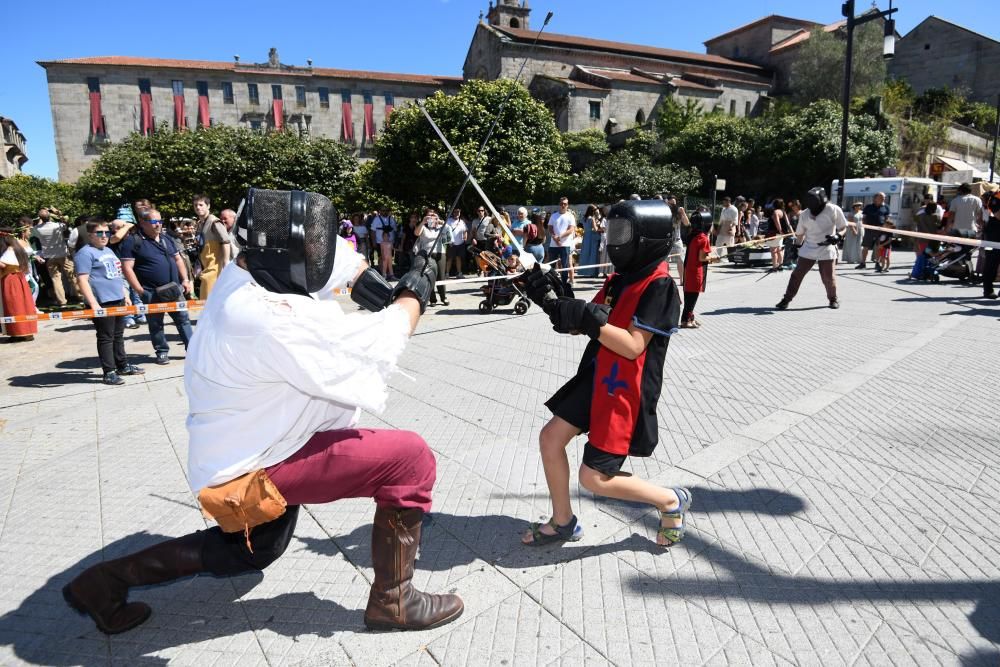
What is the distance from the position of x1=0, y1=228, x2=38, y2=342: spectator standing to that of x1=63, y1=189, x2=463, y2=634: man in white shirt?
821 cm

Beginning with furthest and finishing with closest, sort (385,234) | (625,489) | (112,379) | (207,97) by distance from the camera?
(207,97) → (385,234) → (112,379) → (625,489)

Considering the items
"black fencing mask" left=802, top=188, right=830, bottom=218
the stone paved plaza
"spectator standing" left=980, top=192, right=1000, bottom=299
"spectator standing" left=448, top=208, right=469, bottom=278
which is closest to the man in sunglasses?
the stone paved plaza

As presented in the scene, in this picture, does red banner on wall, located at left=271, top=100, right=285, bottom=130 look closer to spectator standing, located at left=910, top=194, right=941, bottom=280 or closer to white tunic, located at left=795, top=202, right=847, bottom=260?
spectator standing, located at left=910, top=194, right=941, bottom=280

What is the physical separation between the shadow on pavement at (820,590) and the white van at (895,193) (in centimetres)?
2095

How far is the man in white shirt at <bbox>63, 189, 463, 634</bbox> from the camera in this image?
181 cm

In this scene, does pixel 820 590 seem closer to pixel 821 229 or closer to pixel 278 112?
pixel 821 229

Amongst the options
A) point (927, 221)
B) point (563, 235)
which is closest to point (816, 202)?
point (563, 235)

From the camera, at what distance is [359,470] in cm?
203

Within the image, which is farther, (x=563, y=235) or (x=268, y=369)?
(x=563, y=235)

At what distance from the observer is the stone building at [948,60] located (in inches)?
1843

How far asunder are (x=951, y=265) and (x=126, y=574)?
47.1 feet

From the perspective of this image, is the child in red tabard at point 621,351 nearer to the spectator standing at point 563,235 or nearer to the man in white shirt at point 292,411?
the man in white shirt at point 292,411

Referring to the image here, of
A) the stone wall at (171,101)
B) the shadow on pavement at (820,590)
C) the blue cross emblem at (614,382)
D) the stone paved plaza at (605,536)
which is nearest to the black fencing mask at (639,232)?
the blue cross emblem at (614,382)

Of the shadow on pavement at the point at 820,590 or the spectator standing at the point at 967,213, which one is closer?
the shadow on pavement at the point at 820,590
